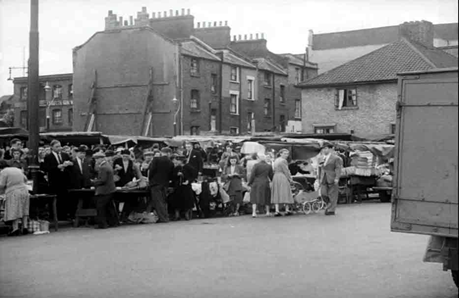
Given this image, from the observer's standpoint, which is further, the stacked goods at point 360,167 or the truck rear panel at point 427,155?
the stacked goods at point 360,167

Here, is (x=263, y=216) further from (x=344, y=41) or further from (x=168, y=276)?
(x=344, y=41)

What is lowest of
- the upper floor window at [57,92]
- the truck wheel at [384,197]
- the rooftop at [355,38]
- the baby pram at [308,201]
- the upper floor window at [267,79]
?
the truck wheel at [384,197]

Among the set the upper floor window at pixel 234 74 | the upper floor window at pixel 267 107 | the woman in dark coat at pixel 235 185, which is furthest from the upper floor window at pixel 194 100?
the woman in dark coat at pixel 235 185

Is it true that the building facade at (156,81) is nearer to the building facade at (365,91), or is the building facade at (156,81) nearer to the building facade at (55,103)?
the building facade at (365,91)

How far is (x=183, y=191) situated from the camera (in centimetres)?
1888

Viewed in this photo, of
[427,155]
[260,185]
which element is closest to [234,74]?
[260,185]

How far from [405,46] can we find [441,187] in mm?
41919

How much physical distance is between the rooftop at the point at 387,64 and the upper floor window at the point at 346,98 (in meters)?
0.74

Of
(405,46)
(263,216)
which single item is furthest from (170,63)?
(263,216)

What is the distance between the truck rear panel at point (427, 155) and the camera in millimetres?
7598

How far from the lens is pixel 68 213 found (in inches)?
690

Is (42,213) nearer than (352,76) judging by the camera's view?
Yes

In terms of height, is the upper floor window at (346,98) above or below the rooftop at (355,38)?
below

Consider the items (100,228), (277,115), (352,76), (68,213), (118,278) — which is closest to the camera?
(118,278)
